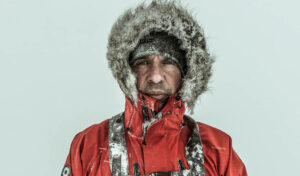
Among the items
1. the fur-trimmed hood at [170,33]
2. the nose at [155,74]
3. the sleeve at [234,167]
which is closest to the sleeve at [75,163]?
the fur-trimmed hood at [170,33]

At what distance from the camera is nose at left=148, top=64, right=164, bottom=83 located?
1.91 meters

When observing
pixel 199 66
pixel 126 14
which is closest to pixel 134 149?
pixel 199 66

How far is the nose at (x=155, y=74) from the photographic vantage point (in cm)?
191

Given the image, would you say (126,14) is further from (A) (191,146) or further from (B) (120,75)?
(A) (191,146)

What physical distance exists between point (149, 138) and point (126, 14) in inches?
21.5

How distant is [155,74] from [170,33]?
7.4 inches

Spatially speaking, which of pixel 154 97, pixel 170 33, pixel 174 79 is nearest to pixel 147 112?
pixel 154 97

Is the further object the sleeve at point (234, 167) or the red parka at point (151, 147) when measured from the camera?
the sleeve at point (234, 167)

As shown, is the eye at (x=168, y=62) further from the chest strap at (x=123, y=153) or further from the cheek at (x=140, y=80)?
the chest strap at (x=123, y=153)

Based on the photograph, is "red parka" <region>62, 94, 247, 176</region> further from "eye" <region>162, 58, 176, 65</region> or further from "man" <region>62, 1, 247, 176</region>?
"eye" <region>162, 58, 176, 65</region>

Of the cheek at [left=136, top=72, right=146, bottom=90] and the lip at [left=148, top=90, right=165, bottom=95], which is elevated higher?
the cheek at [left=136, top=72, right=146, bottom=90]

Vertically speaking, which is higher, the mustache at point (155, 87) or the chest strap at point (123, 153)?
the mustache at point (155, 87)

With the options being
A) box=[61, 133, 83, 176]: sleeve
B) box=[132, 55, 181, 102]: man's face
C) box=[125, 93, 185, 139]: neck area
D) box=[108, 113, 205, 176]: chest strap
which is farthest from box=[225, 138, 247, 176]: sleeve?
box=[61, 133, 83, 176]: sleeve

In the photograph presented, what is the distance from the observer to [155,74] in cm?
191
